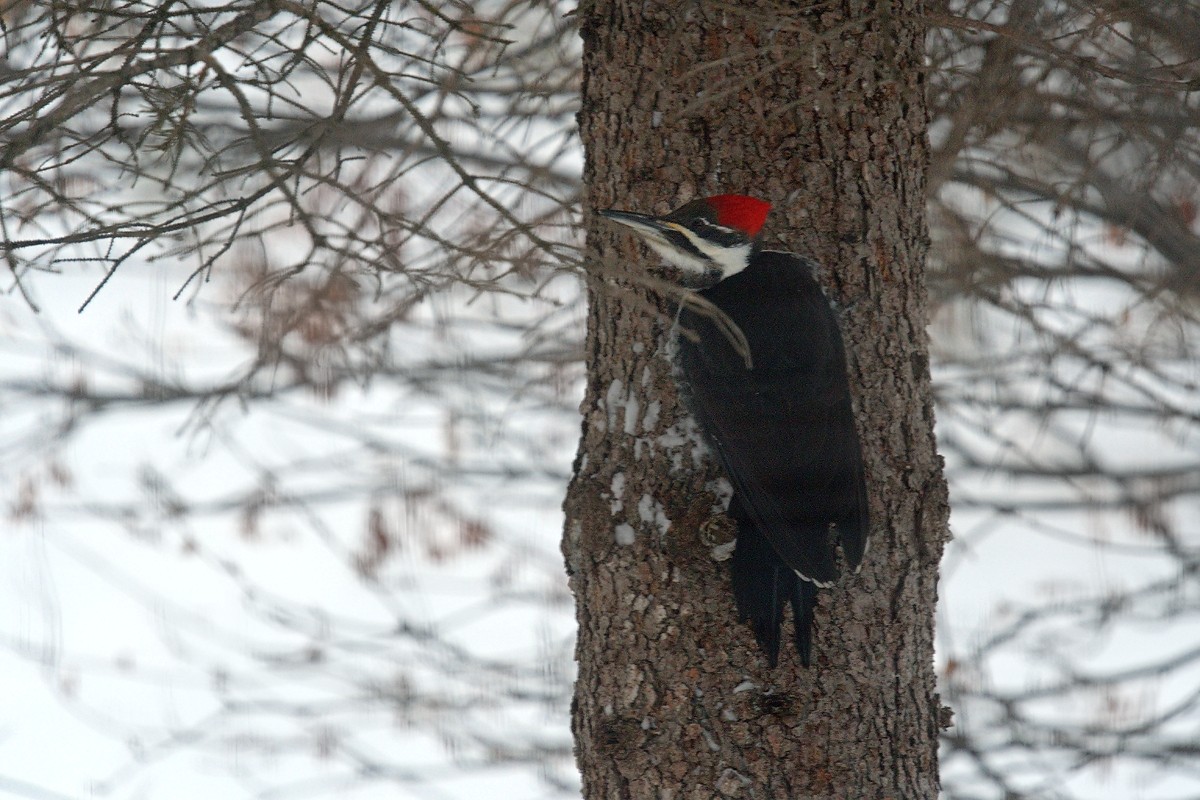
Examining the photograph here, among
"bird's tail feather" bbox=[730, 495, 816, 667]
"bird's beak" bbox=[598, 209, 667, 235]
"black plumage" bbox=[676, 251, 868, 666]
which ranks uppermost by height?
"bird's beak" bbox=[598, 209, 667, 235]

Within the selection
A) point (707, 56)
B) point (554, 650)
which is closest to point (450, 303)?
point (554, 650)

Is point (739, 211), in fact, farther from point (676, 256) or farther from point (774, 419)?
point (774, 419)

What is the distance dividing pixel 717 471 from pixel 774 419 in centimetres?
16

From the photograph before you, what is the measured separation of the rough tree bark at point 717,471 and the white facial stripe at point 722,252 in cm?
8

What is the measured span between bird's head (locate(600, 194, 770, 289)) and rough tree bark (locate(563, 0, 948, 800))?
0.09 meters

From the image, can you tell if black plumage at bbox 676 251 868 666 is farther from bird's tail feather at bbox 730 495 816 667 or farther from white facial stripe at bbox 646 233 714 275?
white facial stripe at bbox 646 233 714 275

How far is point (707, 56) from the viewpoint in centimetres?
216

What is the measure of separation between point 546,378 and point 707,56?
183 cm

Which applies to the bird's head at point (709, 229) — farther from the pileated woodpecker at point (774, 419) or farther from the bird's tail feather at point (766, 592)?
the bird's tail feather at point (766, 592)

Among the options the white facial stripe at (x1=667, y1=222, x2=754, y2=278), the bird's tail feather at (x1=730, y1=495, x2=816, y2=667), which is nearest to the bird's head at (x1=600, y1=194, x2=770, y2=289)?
the white facial stripe at (x1=667, y1=222, x2=754, y2=278)

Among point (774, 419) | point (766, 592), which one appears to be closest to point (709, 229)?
point (774, 419)

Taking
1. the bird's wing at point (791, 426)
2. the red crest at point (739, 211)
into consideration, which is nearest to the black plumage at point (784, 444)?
the bird's wing at point (791, 426)

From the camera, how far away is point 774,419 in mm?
2090

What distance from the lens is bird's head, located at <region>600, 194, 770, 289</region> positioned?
207 centimetres
